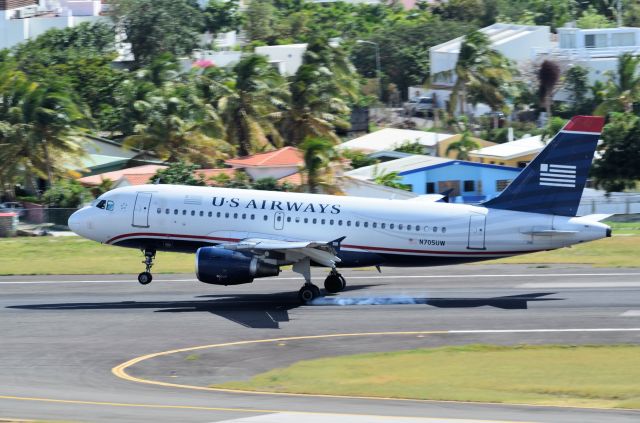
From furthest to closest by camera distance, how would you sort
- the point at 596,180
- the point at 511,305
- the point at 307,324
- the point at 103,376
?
the point at 596,180 < the point at 511,305 < the point at 307,324 < the point at 103,376

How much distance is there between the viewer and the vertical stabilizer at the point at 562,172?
3875 centimetres

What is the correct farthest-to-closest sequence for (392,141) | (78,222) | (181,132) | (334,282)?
(392,141) < (181,132) < (78,222) < (334,282)

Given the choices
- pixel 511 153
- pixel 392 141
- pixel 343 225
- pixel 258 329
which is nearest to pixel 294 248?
pixel 343 225

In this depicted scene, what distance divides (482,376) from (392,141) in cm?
7253

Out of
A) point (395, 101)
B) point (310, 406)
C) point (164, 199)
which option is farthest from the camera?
point (395, 101)

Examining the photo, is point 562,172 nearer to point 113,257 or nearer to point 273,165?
point 113,257

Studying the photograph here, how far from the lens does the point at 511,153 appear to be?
89.1m

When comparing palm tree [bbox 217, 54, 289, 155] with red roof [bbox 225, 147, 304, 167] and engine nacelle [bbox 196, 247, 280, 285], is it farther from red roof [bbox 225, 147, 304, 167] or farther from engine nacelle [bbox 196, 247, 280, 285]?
engine nacelle [bbox 196, 247, 280, 285]

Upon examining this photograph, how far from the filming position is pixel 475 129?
113875 millimetres

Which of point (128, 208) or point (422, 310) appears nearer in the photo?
point (422, 310)

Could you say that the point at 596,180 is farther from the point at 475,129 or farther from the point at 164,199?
the point at 164,199

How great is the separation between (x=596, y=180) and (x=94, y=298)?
47.8 meters

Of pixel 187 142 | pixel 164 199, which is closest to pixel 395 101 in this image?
pixel 187 142

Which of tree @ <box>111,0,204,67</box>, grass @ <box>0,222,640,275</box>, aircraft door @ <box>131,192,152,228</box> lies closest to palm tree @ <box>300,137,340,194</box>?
grass @ <box>0,222,640,275</box>
